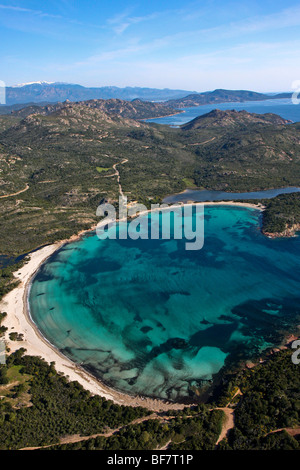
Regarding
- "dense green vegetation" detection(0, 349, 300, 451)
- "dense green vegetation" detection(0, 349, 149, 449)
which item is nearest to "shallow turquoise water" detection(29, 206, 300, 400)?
"dense green vegetation" detection(0, 349, 300, 451)

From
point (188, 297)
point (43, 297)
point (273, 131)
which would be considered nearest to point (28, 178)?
point (43, 297)

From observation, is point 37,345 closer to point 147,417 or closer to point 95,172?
point 147,417

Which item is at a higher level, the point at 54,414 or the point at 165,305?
the point at 165,305

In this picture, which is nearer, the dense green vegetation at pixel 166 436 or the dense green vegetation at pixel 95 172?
the dense green vegetation at pixel 166 436

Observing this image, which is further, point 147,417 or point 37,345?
point 37,345

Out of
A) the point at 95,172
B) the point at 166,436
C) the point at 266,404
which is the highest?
the point at 95,172

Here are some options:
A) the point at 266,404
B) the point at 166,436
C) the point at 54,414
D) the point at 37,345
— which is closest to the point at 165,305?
the point at 37,345

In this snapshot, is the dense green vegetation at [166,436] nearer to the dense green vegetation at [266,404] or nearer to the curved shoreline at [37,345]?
the dense green vegetation at [266,404]

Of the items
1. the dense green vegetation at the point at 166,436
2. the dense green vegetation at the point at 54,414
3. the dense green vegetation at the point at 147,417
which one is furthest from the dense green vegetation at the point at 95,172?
the dense green vegetation at the point at 166,436
